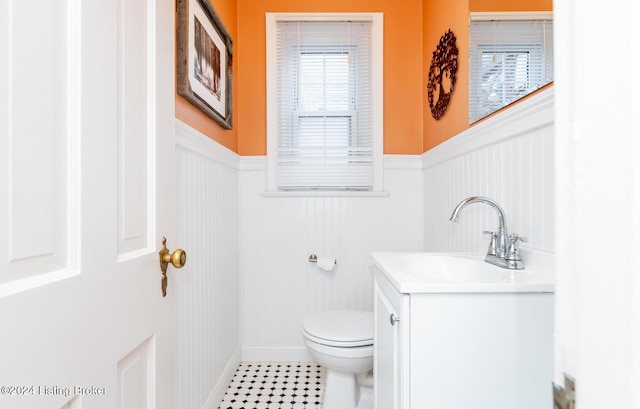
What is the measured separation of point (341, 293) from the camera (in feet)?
6.95

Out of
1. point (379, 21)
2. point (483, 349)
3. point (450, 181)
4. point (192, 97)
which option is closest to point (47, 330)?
point (483, 349)

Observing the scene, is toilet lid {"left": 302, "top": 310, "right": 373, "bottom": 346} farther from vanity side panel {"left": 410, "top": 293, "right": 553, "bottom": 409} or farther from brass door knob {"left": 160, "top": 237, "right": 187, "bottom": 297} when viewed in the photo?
brass door knob {"left": 160, "top": 237, "right": 187, "bottom": 297}

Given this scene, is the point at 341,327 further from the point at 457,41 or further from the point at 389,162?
the point at 457,41

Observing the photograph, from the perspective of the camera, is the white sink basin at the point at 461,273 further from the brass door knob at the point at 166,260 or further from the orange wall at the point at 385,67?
the orange wall at the point at 385,67

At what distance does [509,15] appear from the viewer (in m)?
1.15

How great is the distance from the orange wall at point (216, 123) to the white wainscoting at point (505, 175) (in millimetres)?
1247

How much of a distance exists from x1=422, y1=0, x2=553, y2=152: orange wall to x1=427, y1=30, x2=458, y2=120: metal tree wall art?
0.03 metres

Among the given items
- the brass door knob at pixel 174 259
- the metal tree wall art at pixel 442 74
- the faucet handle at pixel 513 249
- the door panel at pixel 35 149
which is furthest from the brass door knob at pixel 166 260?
the metal tree wall art at pixel 442 74

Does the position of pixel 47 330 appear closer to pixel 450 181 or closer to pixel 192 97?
pixel 192 97

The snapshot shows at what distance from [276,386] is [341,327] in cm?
63

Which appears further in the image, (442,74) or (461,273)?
(442,74)

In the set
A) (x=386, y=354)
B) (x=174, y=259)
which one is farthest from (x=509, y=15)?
(x=174, y=259)

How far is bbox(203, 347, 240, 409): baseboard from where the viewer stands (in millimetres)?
1568

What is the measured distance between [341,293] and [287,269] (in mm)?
405
